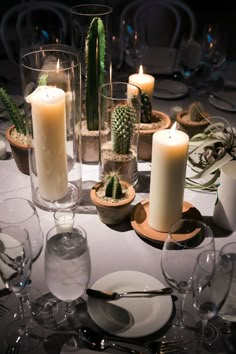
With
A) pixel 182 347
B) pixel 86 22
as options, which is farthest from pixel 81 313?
pixel 86 22

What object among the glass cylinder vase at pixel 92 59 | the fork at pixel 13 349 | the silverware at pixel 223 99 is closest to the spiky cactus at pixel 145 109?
the glass cylinder vase at pixel 92 59

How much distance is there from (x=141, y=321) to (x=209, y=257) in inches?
6.9

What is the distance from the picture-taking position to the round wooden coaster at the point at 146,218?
110 cm

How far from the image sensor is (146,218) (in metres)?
Result: 1.17

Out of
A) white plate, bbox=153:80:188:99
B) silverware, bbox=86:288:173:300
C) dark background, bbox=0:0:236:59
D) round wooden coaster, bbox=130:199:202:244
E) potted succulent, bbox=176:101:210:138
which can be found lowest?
dark background, bbox=0:0:236:59

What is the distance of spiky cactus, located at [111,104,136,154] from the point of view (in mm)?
1216

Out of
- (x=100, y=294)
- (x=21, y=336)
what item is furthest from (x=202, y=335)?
(x=21, y=336)

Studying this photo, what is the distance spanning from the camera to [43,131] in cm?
117

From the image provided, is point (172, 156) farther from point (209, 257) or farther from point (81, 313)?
point (81, 313)

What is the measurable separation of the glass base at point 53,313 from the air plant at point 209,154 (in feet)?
1.76

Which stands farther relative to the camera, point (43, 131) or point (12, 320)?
point (43, 131)

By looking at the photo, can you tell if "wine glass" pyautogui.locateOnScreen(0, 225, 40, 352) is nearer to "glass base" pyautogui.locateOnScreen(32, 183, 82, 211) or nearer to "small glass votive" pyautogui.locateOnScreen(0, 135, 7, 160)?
"glass base" pyautogui.locateOnScreen(32, 183, 82, 211)

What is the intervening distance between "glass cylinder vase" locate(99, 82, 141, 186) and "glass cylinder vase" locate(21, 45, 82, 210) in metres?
0.07

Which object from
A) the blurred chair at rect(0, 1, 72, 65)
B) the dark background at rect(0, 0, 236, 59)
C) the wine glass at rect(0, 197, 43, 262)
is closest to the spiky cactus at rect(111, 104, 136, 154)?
the wine glass at rect(0, 197, 43, 262)
